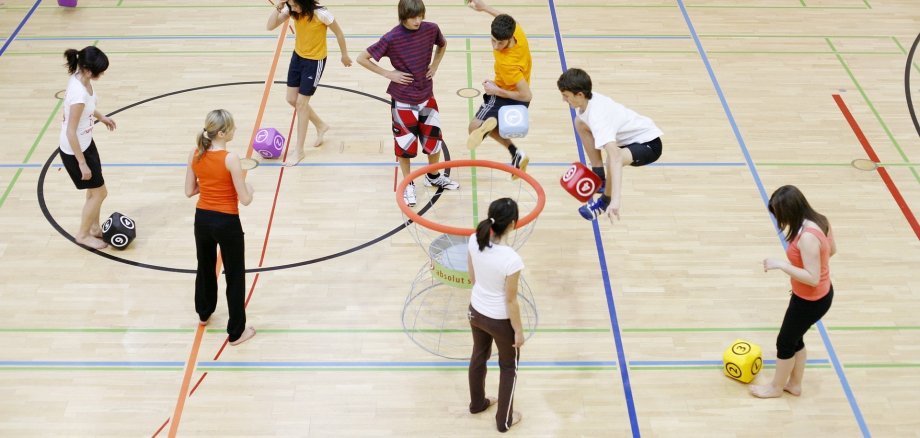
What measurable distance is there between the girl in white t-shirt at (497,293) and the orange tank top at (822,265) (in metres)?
1.56

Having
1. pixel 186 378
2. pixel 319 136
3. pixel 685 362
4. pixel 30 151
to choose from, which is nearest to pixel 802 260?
pixel 685 362

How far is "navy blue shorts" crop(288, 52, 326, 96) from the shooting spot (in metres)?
7.73

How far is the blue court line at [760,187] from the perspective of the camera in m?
5.66

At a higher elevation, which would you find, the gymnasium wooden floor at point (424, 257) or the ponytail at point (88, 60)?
the ponytail at point (88, 60)

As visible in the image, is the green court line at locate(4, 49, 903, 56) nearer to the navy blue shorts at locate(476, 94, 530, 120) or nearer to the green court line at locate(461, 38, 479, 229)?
the green court line at locate(461, 38, 479, 229)

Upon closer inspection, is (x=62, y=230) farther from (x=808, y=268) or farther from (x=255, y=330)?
(x=808, y=268)

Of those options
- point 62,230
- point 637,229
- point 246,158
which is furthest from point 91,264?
point 637,229

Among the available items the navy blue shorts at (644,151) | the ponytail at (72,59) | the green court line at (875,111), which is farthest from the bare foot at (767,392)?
the ponytail at (72,59)

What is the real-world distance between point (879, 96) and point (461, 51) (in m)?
4.37

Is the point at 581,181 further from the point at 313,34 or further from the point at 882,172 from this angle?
the point at 882,172

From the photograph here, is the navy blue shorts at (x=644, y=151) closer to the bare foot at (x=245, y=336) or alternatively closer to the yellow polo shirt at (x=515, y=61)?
the yellow polo shirt at (x=515, y=61)

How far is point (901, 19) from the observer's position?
10758 mm

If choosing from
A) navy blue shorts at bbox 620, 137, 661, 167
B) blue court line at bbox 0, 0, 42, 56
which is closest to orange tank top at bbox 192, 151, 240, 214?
navy blue shorts at bbox 620, 137, 661, 167

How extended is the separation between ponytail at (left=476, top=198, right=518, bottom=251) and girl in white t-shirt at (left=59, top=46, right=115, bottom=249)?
320 centimetres
